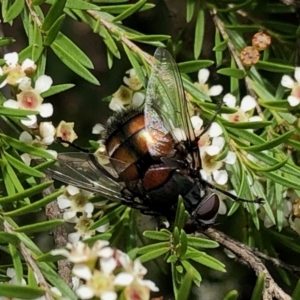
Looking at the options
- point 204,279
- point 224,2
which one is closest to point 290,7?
point 224,2

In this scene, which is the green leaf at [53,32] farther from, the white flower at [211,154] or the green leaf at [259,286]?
the green leaf at [259,286]

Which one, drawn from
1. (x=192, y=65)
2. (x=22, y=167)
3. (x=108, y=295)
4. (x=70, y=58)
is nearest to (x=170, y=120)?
(x=192, y=65)

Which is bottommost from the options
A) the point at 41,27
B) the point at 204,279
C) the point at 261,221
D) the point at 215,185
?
the point at 204,279

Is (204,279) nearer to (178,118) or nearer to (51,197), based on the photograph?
(178,118)

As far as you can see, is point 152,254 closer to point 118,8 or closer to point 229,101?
point 229,101

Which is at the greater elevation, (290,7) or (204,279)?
(290,7)

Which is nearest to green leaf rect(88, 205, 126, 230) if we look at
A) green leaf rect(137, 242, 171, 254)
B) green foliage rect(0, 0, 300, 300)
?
green foliage rect(0, 0, 300, 300)

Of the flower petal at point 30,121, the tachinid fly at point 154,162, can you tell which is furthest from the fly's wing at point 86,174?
the flower petal at point 30,121
